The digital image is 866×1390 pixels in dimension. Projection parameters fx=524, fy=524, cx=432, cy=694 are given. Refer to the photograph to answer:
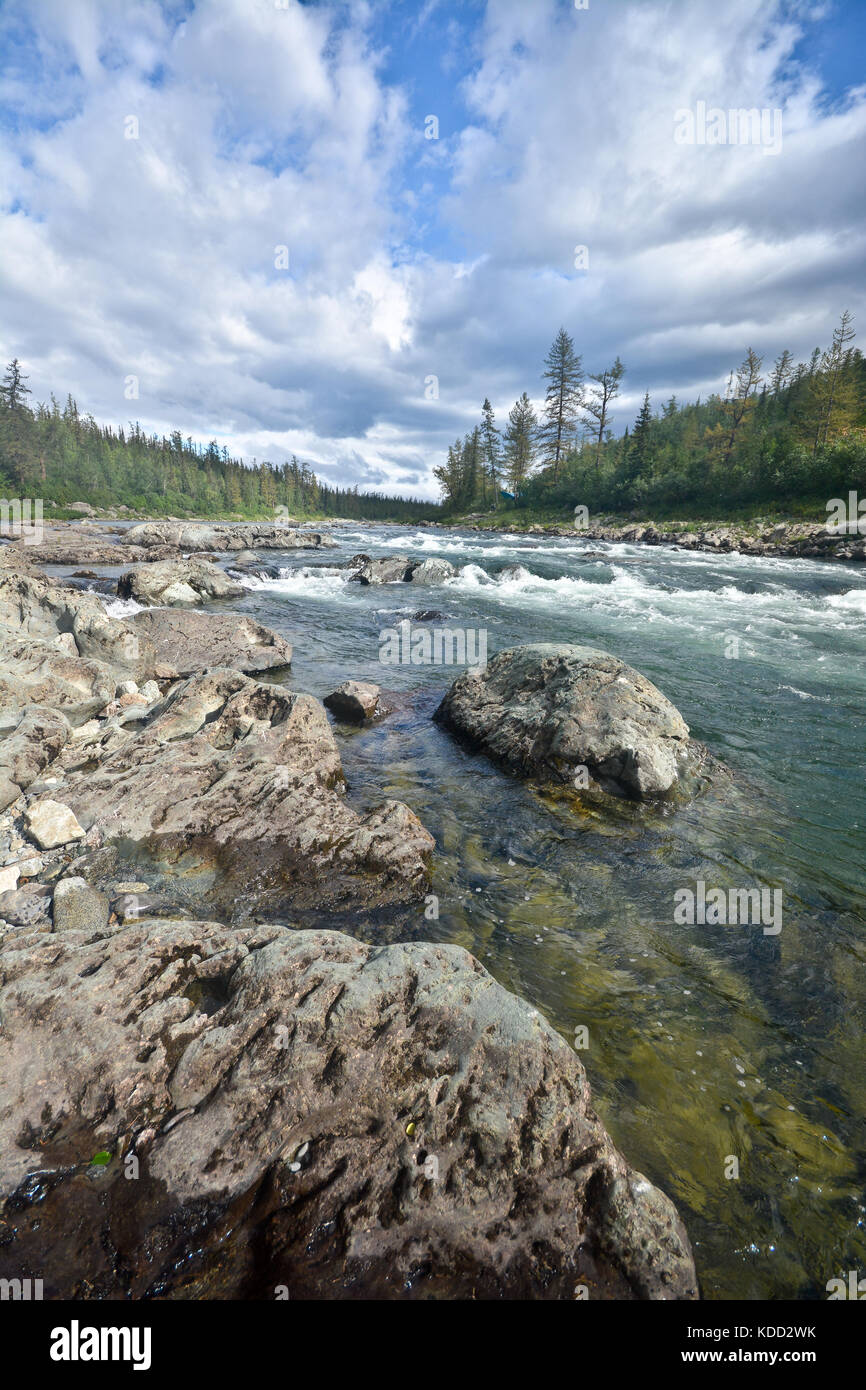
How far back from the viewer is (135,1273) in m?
2.13

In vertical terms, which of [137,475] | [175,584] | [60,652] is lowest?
[60,652]

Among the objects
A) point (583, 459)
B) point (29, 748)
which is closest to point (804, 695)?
point (29, 748)

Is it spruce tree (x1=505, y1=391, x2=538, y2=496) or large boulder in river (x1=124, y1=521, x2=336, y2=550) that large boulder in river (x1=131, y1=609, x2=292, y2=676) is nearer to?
large boulder in river (x1=124, y1=521, x2=336, y2=550)

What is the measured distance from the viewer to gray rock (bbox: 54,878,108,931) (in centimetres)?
449

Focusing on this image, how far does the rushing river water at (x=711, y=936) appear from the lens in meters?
3.10

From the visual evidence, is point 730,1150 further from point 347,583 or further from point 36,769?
point 347,583

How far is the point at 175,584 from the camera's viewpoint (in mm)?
20359

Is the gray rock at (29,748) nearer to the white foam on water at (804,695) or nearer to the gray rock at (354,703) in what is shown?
the gray rock at (354,703)

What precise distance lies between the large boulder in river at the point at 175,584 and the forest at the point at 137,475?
67.3m

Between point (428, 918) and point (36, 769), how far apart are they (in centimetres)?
545

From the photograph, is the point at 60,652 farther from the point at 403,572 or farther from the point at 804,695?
the point at 403,572

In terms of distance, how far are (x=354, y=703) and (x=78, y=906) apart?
586 centimetres

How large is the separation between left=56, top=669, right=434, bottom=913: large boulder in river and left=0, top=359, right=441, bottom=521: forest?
84925 mm

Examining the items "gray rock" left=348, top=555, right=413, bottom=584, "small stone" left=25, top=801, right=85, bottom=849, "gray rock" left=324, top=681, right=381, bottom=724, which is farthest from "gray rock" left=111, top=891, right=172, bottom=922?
"gray rock" left=348, top=555, right=413, bottom=584
